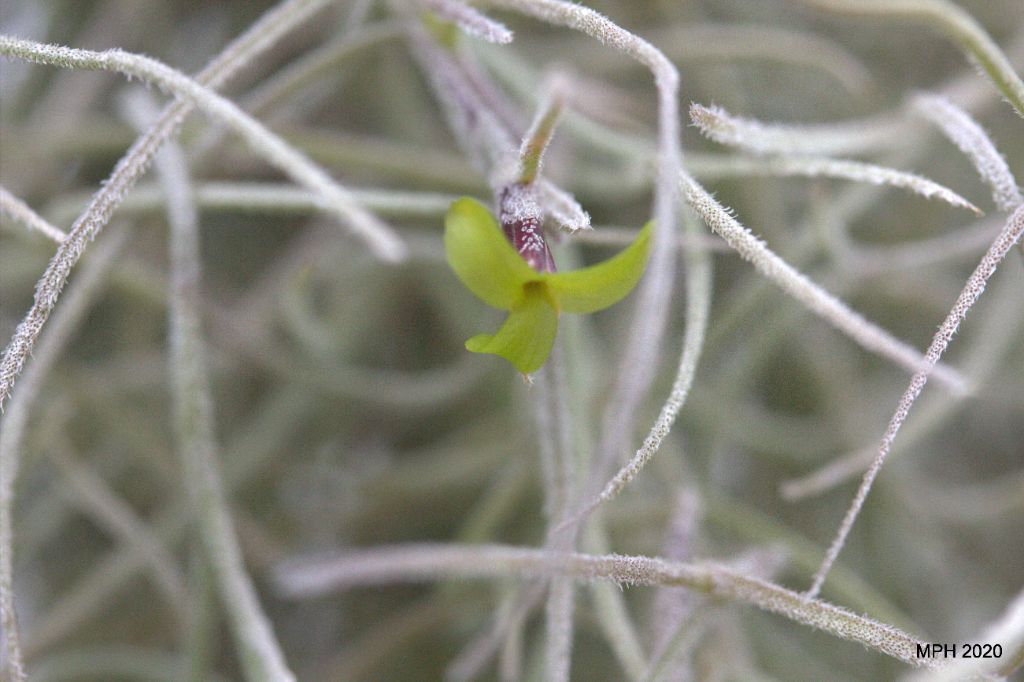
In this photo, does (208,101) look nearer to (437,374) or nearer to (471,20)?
(471,20)

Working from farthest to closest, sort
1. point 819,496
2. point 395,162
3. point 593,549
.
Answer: point 819,496 < point 395,162 < point 593,549

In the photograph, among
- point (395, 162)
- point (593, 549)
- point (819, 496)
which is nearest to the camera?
point (593, 549)

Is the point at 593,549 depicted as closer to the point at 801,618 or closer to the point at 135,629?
the point at 801,618

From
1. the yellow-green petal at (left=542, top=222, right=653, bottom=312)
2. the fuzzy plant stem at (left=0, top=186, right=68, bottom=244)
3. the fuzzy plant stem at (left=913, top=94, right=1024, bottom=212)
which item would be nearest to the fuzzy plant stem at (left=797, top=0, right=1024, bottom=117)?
the fuzzy plant stem at (left=913, top=94, right=1024, bottom=212)

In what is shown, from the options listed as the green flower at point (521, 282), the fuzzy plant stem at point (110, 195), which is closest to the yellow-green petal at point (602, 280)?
the green flower at point (521, 282)

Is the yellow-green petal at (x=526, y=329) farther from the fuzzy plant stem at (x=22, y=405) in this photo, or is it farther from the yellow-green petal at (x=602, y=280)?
the fuzzy plant stem at (x=22, y=405)

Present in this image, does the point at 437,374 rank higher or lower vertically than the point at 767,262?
higher

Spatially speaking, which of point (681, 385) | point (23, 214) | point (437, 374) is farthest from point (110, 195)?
point (437, 374)

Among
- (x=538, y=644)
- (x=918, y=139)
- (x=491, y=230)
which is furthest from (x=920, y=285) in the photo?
(x=491, y=230)
